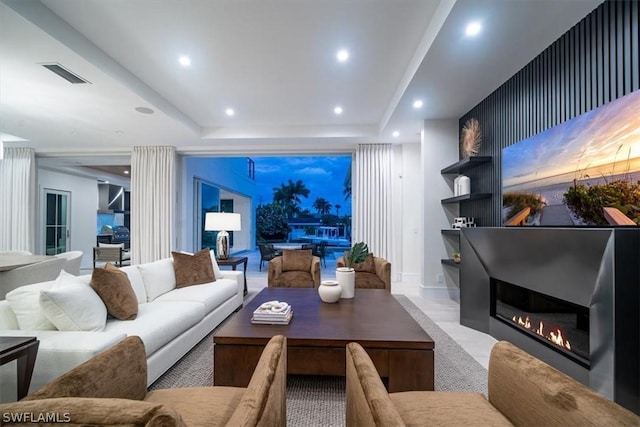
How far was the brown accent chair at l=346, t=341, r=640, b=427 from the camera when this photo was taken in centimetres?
83

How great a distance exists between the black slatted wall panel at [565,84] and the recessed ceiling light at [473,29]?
78cm

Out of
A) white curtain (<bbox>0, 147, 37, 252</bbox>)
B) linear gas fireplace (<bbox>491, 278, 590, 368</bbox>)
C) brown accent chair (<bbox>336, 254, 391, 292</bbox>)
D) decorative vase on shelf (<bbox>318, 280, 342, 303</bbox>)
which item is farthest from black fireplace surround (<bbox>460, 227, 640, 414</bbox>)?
white curtain (<bbox>0, 147, 37, 252</bbox>)

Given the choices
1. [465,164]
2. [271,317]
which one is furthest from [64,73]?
[465,164]

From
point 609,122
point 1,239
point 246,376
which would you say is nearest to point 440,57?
point 609,122

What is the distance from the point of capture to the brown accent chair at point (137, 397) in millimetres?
605

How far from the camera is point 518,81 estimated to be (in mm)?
3068

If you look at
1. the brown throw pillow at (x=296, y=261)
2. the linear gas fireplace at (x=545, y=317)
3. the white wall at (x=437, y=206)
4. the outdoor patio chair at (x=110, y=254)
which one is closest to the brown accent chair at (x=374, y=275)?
the brown throw pillow at (x=296, y=261)

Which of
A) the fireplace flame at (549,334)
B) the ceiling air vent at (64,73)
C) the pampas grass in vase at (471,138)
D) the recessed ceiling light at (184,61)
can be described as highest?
the recessed ceiling light at (184,61)

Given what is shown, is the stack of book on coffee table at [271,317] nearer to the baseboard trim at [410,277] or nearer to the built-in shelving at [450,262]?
the built-in shelving at [450,262]

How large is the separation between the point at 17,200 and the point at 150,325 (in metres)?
6.76

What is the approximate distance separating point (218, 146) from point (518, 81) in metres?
5.22

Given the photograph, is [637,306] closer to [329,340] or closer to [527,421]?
[527,421]

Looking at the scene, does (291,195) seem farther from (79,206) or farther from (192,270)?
(192,270)

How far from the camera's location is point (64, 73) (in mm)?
3031
